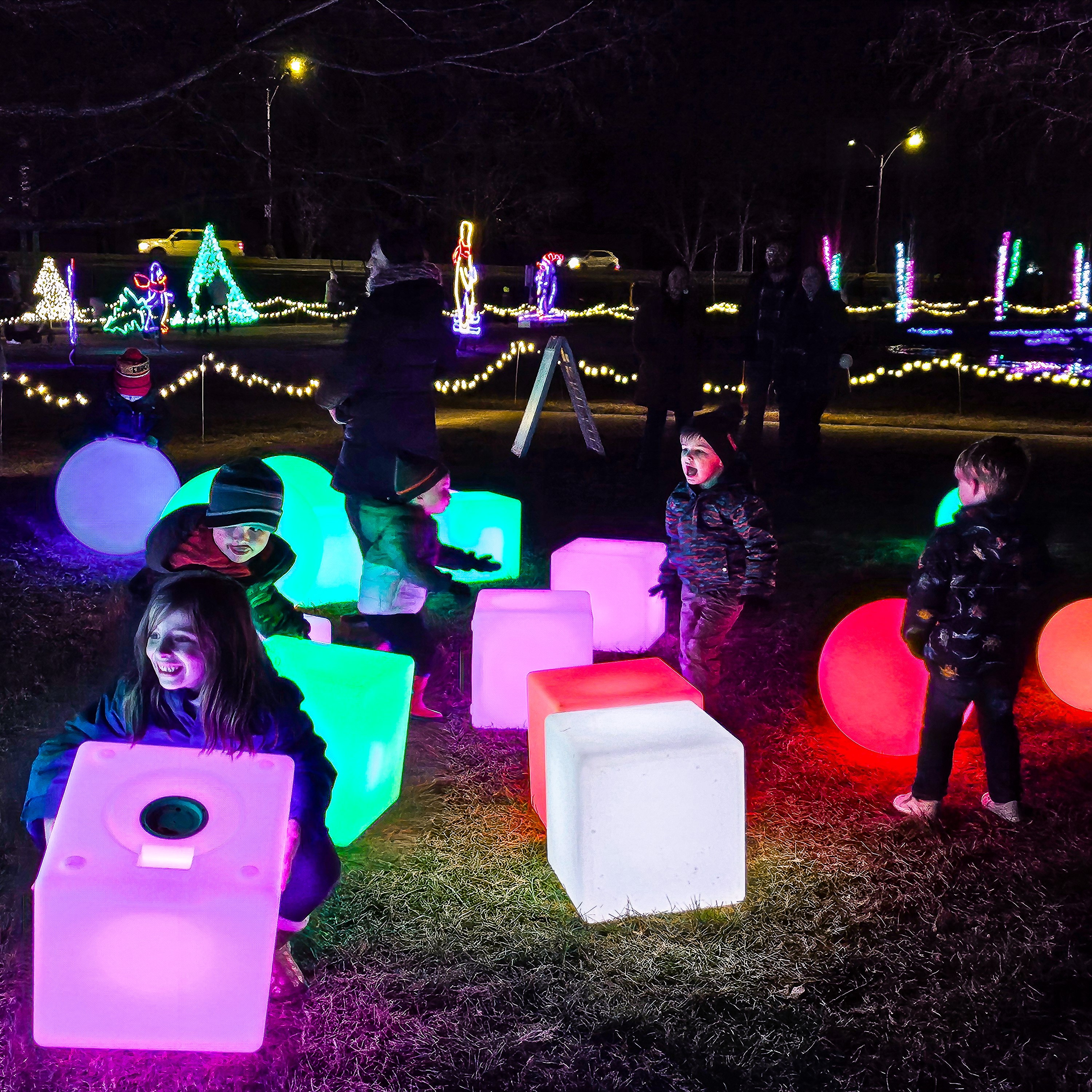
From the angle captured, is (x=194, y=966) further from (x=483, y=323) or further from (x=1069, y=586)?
(x=483, y=323)

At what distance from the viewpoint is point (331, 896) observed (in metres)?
3.49

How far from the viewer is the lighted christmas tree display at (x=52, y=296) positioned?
76.0 feet

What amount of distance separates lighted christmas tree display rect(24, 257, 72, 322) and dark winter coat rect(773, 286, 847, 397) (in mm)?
18606

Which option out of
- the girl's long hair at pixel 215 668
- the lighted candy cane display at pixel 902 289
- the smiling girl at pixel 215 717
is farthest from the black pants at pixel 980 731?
the lighted candy cane display at pixel 902 289

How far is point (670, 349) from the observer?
9.77 m

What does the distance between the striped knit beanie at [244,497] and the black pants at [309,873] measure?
0.99 metres

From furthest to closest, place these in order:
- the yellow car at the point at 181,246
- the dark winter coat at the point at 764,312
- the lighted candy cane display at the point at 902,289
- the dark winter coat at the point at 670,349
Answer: the yellow car at the point at 181,246 → the lighted candy cane display at the point at 902,289 → the dark winter coat at the point at 670,349 → the dark winter coat at the point at 764,312

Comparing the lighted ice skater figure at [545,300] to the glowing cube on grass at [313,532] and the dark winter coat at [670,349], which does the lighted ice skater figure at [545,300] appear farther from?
the glowing cube on grass at [313,532]

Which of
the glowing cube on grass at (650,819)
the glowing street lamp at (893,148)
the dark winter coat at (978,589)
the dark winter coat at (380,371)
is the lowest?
the glowing cube on grass at (650,819)

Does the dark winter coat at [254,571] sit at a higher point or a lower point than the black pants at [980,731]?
higher

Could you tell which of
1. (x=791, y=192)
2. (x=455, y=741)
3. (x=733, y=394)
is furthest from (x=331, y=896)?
(x=791, y=192)

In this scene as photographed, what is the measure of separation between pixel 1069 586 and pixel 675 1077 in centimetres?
519

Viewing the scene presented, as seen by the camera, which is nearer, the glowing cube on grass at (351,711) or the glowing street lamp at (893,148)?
the glowing cube on grass at (351,711)

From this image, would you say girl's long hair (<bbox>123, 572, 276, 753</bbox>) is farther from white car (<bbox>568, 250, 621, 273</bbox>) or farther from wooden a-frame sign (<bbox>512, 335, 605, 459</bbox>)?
white car (<bbox>568, 250, 621, 273</bbox>)
